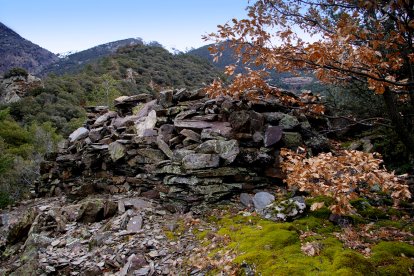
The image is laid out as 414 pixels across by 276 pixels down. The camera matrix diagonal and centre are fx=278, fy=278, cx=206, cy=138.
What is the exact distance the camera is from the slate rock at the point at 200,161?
7340mm

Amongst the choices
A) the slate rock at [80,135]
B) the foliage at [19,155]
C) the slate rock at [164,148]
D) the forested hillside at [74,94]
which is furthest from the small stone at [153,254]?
the forested hillside at [74,94]

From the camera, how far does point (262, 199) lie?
22.5 feet

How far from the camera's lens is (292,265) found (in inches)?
163

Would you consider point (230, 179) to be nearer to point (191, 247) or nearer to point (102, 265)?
point (191, 247)

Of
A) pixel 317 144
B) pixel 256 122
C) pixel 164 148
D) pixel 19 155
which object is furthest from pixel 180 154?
pixel 19 155

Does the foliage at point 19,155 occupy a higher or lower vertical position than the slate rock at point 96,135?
lower

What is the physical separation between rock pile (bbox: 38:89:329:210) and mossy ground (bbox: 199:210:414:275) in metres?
1.75

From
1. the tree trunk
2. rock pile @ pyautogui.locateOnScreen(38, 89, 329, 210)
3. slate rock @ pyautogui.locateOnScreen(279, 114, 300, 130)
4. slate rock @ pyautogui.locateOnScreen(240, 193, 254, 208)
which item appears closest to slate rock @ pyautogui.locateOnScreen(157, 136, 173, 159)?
rock pile @ pyautogui.locateOnScreen(38, 89, 329, 210)

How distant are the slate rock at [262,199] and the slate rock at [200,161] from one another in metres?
1.30

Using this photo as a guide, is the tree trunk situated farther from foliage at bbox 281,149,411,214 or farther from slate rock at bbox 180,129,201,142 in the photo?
slate rock at bbox 180,129,201,142

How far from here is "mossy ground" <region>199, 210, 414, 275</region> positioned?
13.1ft

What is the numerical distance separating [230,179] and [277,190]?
4.19 ft

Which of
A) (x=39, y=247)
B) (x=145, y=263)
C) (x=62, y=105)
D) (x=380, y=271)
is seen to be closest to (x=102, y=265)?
(x=145, y=263)

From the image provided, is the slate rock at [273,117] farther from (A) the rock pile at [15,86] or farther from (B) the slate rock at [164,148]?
(A) the rock pile at [15,86]
